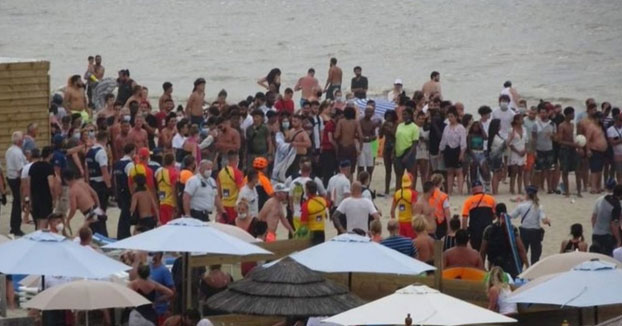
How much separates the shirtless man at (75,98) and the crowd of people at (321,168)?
21mm

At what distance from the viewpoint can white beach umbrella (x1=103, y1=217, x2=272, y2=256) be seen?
668 inches

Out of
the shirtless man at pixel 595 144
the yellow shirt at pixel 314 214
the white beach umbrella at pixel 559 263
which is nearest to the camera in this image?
the white beach umbrella at pixel 559 263

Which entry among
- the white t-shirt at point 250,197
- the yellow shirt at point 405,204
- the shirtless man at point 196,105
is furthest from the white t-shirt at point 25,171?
the shirtless man at point 196,105

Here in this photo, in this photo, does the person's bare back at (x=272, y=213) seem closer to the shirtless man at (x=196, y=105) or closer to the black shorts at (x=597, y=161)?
the black shorts at (x=597, y=161)

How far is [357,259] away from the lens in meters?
16.9

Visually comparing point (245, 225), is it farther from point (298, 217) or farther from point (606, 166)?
point (606, 166)

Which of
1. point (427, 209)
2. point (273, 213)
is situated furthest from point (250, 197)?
point (427, 209)

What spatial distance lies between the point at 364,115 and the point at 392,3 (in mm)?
34172

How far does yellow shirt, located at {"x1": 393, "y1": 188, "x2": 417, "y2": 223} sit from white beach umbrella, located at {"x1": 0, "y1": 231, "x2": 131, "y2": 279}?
15.8 feet

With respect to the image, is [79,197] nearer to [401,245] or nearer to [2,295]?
[401,245]

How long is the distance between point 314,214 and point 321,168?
6.04 metres

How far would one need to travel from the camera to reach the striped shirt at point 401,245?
18.7 meters

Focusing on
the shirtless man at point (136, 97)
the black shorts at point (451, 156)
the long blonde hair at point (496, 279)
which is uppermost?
the shirtless man at point (136, 97)

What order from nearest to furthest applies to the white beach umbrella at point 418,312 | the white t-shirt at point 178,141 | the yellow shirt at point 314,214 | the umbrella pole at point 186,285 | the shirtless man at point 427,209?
the white beach umbrella at point 418,312, the umbrella pole at point 186,285, the yellow shirt at point 314,214, the shirtless man at point 427,209, the white t-shirt at point 178,141
